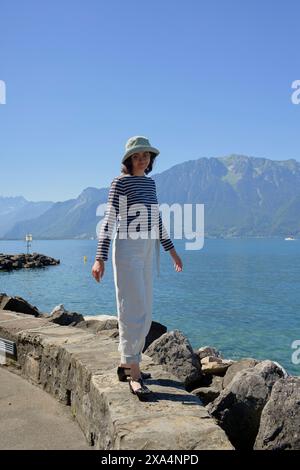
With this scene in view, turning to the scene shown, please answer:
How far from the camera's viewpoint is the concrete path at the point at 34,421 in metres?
3.51

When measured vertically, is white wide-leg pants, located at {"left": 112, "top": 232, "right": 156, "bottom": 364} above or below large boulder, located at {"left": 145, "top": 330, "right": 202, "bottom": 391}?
above

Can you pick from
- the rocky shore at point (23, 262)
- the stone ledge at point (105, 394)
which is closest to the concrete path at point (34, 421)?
the stone ledge at point (105, 394)

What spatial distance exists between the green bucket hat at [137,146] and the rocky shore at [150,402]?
6.05ft

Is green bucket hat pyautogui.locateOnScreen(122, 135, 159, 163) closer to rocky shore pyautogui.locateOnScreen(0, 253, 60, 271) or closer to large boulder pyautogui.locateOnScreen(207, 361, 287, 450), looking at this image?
large boulder pyautogui.locateOnScreen(207, 361, 287, 450)

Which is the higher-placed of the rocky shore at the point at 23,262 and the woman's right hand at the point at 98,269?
the woman's right hand at the point at 98,269

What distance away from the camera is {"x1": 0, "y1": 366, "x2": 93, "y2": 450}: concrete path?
3.51 m

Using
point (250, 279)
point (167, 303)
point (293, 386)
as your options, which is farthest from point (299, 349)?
point (250, 279)

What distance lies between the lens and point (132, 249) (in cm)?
396

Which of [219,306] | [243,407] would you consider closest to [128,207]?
[243,407]

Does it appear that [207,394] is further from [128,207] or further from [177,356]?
[128,207]

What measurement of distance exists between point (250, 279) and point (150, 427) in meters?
55.3

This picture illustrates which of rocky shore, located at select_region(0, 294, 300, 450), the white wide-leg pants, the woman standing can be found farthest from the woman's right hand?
rocky shore, located at select_region(0, 294, 300, 450)

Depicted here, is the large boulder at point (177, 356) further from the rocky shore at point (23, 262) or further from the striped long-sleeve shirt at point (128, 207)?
the rocky shore at point (23, 262)

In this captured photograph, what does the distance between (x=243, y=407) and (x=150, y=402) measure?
1764mm
